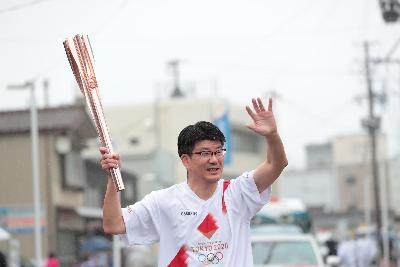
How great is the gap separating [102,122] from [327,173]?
9877 cm

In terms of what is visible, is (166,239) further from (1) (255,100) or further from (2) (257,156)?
(2) (257,156)

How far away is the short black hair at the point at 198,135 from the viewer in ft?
19.9

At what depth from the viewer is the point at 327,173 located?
340ft

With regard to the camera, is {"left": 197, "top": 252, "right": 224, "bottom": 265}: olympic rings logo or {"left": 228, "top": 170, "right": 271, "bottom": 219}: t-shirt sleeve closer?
{"left": 197, "top": 252, "right": 224, "bottom": 265}: olympic rings logo

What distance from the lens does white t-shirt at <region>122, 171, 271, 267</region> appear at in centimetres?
595

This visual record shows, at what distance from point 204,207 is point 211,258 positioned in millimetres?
295

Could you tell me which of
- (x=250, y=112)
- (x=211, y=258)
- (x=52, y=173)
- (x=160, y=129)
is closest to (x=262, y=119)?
(x=250, y=112)

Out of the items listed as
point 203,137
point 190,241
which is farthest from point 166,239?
point 203,137

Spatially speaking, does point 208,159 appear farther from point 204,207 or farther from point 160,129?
point 160,129

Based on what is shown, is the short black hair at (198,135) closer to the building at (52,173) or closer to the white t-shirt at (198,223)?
the white t-shirt at (198,223)

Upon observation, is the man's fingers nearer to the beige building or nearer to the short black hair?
the short black hair

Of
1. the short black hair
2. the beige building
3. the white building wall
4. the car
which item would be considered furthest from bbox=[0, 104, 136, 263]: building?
the white building wall

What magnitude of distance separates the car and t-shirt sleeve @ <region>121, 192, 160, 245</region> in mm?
9239

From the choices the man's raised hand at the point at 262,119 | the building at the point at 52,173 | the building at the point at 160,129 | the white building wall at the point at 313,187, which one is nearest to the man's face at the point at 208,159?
the man's raised hand at the point at 262,119
